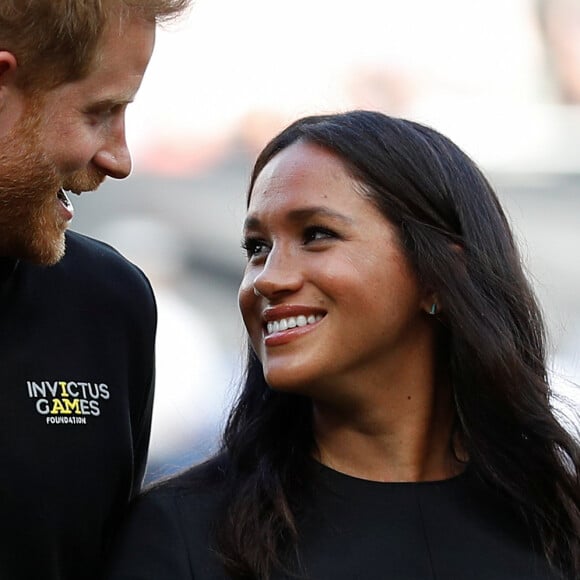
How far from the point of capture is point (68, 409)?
2.25m

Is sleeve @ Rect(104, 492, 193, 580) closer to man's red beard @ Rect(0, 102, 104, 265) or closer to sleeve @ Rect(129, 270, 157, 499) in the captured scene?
sleeve @ Rect(129, 270, 157, 499)

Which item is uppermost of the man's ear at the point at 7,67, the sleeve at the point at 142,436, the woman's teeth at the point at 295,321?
the man's ear at the point at 7,67

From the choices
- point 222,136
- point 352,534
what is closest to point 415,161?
point 352,534

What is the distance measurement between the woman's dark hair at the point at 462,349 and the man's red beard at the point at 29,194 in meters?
0.48

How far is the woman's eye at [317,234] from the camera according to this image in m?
2.29

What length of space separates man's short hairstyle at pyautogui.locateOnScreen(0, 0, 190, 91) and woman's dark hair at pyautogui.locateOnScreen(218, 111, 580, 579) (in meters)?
0.47

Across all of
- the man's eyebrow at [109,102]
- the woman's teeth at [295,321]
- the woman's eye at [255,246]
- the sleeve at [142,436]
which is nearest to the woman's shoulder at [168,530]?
the sleeve at [142,436]

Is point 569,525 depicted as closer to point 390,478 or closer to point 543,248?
point 390,478

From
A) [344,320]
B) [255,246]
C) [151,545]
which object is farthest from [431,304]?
[151,545]

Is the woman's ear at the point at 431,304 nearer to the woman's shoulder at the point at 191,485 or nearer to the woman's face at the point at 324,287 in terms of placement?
Answer: the woman's face at the point at 324,287

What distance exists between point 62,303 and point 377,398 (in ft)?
1.90

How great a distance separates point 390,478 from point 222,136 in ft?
15.9

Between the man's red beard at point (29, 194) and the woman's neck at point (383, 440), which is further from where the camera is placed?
the woman's neck at point (383, 440)

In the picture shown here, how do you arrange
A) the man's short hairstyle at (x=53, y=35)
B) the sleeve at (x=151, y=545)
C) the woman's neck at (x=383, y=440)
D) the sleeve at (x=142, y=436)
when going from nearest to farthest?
the man's short hairstyle at (x=53, y=35) < the sleeve at (x=151, y=545) < the woman's neck at (x=383, y=440) < the sleeve at (x=142, y=436)
